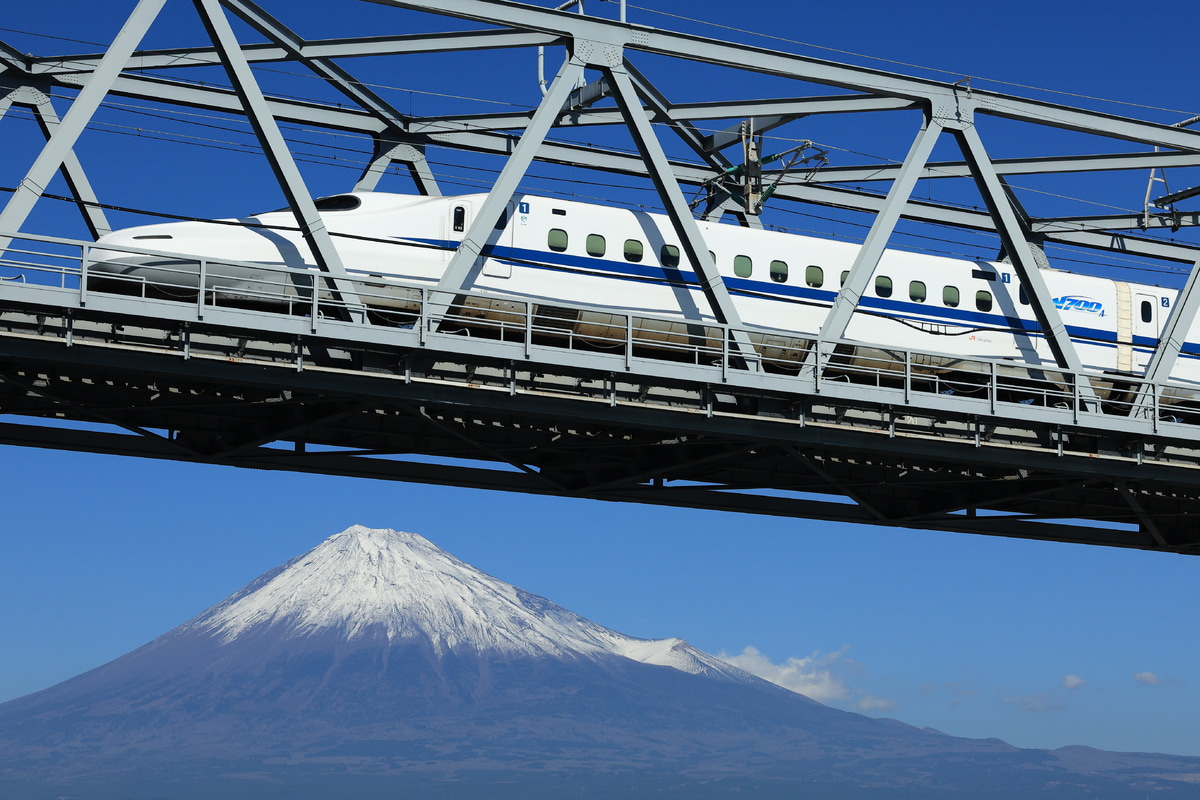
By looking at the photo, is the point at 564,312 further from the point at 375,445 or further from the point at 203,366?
the point at 203,366

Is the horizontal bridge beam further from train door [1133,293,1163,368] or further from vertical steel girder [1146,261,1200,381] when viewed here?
train door [1133,293,1163,368]

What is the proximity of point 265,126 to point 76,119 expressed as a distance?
3.53 m

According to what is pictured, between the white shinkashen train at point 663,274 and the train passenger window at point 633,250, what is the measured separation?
0.12ft

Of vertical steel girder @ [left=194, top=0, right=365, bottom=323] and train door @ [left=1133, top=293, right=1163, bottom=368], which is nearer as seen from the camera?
vertical steel girder @ [left=194, top=0, right=365, bottom=323]

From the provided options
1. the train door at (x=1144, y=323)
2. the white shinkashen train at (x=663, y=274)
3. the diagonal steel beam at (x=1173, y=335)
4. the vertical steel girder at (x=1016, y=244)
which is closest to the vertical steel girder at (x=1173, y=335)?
the diagonal steel beam at (x=1173, y=335)

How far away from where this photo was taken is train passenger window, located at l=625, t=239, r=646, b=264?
120 feet

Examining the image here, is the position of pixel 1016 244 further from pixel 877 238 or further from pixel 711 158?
pixel 711 158

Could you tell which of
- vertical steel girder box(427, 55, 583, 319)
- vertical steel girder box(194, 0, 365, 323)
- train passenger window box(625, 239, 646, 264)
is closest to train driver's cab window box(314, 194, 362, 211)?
vertical steel girder box(427, 55, 583, 319)

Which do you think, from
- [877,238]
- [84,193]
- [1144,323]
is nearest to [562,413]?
[877,238]

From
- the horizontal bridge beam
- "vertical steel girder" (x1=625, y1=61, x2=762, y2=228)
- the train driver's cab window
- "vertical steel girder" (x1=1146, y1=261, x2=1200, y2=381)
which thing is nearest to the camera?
the horizontal bridge beam

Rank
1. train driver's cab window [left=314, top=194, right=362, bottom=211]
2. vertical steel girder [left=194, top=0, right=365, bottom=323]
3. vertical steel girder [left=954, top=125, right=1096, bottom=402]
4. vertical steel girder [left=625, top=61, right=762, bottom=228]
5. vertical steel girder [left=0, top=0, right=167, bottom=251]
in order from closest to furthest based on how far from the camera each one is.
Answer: vertical steel girder [left=0, top=0, right=167, bottom=251] → vertical steel girder [left=194, top=0, right=365, bottom=323] → vertical steel girder [left=954, top=125, right=1096, bottom=402] → train driver's cab window [left=314, top=194, right=362, bottom=211] → vertical steel girder [left=625, top=61, right=762, bottom=228]

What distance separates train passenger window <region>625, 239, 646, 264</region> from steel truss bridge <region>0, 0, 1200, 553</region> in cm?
252

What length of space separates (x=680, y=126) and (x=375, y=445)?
12.6 meters

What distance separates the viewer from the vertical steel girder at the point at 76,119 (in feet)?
88.4
